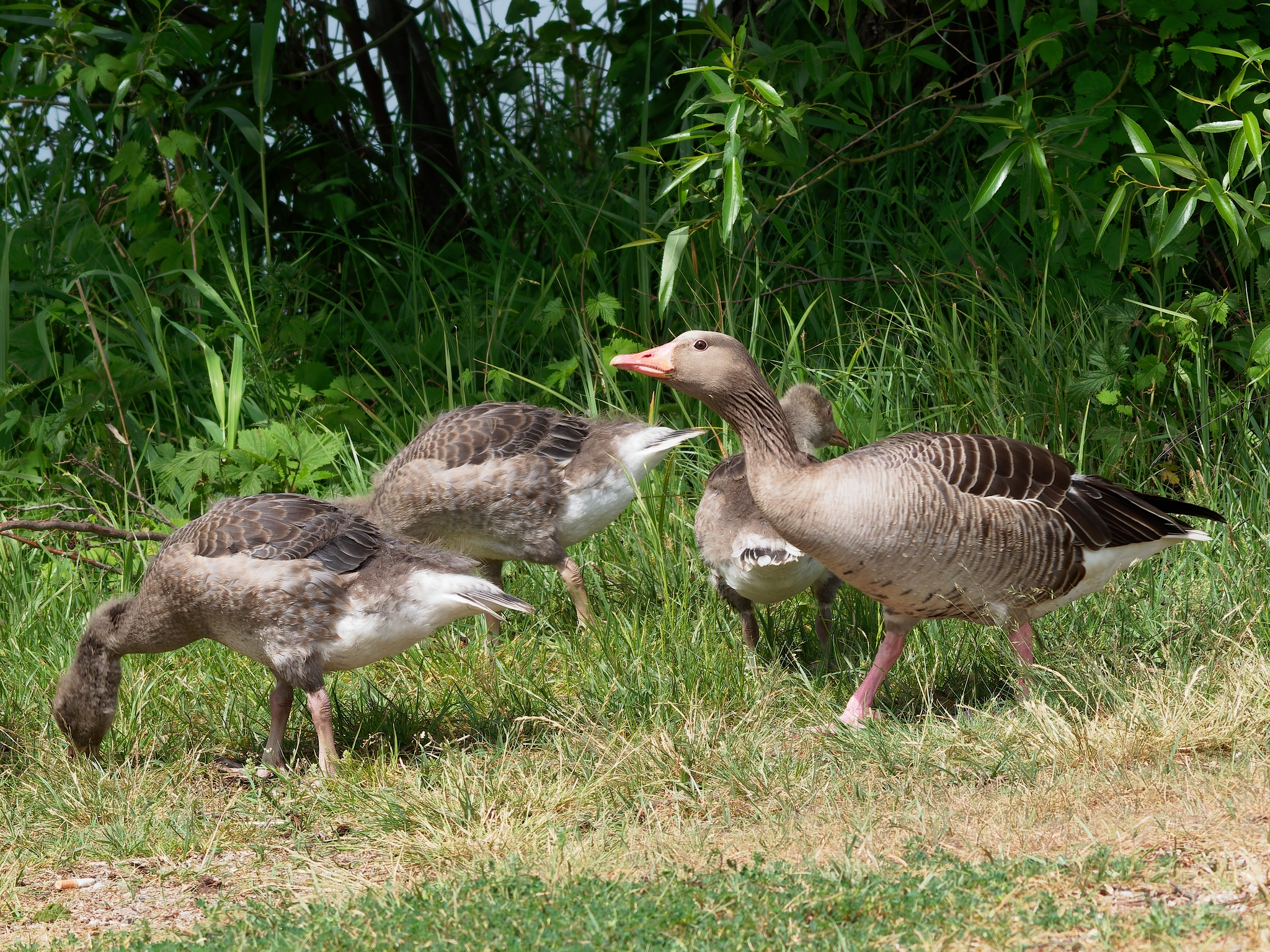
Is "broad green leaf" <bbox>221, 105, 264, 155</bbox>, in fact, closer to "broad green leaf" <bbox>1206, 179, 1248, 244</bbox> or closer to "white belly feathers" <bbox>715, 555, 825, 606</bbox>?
"white belly feathers" <bbox>715, 555, 825, 606</bbox>

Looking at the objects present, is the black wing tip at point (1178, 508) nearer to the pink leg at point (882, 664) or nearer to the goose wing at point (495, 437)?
the pink leg at point (882, 664)

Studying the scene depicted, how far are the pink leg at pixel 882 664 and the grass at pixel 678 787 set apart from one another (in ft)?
0.43

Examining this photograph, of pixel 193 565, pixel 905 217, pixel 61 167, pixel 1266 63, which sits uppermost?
pixel 61 167

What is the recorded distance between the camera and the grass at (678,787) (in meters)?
3.44

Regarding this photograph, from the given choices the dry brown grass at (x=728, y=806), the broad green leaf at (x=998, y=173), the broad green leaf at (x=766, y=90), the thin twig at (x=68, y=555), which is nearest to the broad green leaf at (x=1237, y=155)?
the broad green leaf at (x=998, y=173)

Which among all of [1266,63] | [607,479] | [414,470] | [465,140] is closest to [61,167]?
[465,140]

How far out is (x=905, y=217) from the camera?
9078mm

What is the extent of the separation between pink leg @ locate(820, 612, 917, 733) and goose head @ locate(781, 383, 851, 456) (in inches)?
49.4

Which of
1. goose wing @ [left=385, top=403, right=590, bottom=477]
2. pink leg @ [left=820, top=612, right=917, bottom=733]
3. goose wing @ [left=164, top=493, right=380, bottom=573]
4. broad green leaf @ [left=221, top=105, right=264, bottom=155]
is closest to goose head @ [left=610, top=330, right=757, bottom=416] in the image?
pink leg @ [left=820, top=612, right=917, bottom=733]

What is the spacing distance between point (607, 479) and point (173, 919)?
340cm

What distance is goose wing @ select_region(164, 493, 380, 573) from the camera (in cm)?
517

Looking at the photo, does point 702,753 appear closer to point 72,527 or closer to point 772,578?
point 772,578

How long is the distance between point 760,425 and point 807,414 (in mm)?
1332

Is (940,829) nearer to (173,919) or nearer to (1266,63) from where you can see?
(173,919)
